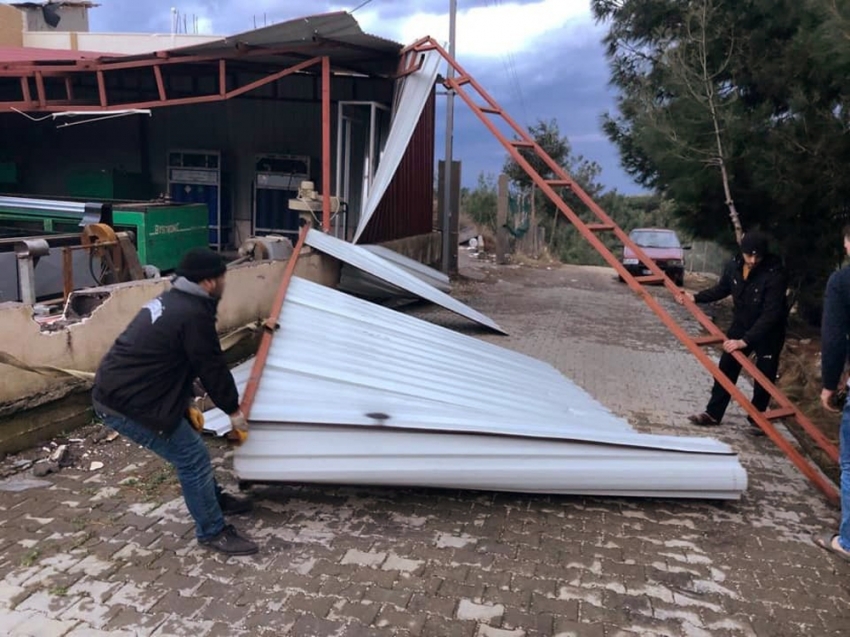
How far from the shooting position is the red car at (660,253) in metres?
16.4

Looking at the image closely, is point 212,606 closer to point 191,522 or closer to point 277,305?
point 191,522

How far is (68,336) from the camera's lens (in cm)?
506

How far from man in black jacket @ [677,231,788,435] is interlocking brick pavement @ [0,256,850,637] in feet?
2.93

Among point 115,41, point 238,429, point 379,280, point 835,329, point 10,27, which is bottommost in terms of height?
point 238,429

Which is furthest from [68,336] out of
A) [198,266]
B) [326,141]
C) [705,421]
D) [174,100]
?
[705,421]

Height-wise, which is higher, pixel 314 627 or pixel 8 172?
pixel 8 172

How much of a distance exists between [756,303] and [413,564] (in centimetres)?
341

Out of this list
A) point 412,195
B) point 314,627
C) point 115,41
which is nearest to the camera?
point 314,627

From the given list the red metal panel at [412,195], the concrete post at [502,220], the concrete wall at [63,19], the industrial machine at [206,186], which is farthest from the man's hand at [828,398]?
the concrete wall at [63,19]

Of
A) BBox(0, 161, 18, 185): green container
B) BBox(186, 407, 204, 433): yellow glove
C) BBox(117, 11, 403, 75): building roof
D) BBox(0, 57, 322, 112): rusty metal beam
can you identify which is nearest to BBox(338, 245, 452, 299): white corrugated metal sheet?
BBox(0, 57, 322, 112): rusty metal beam

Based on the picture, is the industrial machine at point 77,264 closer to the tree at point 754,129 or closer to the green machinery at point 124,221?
the green machinery at point 124,221

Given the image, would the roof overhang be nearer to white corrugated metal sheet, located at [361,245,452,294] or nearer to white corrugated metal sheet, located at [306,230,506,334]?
white corrugated metal sheet, located at [306,230,506,334]

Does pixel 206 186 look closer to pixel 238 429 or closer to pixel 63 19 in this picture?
pixel 238 429

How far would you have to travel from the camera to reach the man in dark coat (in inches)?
146
